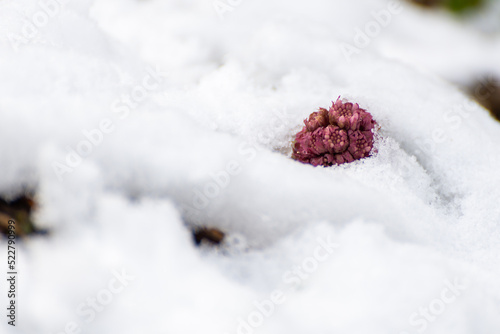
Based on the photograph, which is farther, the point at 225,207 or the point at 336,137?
the point at 336,137

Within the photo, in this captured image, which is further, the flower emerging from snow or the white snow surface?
the flower emerging from snow

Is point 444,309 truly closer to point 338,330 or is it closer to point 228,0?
point 338,330

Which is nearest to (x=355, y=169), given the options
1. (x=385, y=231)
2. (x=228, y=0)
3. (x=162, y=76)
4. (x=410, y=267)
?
(x=385, y=231)

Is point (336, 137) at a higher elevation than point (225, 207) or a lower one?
higher

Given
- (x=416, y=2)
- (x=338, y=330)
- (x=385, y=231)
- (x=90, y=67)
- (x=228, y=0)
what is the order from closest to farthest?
(x=338, y=330), (x=385, y=231), (x=90, y=67), (x=228, y=0), (x=416, y=2)

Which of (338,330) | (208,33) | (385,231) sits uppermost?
(385,231)
